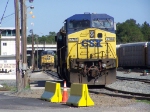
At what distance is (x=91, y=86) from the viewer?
2606cm

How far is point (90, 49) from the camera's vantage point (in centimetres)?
2469

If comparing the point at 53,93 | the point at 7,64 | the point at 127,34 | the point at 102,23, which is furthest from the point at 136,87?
the point at 127,34

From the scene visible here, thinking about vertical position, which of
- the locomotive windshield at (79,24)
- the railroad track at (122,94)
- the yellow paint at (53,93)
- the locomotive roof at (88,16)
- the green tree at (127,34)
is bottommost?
the railroad track at (122,94)

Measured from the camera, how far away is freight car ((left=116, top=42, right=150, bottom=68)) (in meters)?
47.9

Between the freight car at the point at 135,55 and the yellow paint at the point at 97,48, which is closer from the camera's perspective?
the yellow paint at the point at 97,48

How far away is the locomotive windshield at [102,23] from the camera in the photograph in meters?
25.1

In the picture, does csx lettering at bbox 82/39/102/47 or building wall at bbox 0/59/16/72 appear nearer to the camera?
csx lettering at bbox 82/39/102/47

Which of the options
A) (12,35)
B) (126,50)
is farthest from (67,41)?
(12,35)

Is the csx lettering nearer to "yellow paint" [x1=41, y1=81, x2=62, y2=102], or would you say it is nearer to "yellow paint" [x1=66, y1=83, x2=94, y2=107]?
"yellow paint" [x1=41, y1=81, x2=62, y2=102]

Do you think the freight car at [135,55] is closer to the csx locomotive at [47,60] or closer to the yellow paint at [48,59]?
the yellow paint at [48,59]

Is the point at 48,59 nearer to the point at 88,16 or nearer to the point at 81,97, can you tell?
the point at 88,16

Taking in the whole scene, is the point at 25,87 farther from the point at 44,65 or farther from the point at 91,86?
the point at 44,65

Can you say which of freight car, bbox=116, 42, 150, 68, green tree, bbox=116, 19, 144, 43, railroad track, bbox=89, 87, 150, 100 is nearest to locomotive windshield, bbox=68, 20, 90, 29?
railroad track, bbox=89, 87, 150, 100

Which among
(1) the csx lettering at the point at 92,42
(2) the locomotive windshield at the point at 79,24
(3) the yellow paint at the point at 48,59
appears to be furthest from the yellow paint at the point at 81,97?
(3) the yellow paint at the point at 48,59
